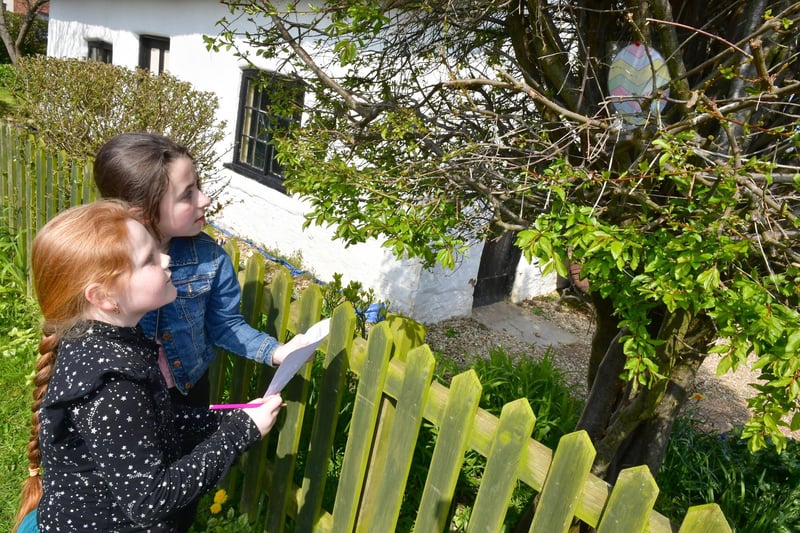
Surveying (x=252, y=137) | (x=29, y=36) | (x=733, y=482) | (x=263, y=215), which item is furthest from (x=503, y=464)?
(x=29, y=36)

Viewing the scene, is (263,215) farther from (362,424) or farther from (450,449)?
(450,449)

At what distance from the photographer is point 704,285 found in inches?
49.9

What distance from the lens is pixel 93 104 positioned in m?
5.94

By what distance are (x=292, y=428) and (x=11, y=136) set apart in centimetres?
439

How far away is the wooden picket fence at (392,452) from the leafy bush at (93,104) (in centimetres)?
393

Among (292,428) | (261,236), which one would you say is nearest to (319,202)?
(292,428)

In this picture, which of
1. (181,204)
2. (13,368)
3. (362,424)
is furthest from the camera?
(13,368)

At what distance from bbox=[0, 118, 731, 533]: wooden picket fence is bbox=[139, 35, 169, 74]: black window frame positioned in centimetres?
831

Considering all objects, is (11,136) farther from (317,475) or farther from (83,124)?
(317,475)

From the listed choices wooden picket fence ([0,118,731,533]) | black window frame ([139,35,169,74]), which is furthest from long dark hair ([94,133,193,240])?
black window frame ([139,35,169,74])

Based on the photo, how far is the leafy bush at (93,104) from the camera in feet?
19.2

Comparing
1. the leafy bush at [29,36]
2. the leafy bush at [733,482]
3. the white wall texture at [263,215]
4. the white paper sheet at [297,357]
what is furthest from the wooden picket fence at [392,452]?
the leafy bush at [29,36]

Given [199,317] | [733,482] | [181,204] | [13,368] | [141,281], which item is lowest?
[13,368]

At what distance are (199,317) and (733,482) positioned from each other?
2951mm
